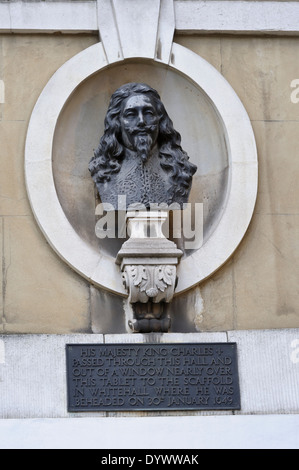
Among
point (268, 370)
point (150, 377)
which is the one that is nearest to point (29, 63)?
point (150, 377)

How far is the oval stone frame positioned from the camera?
1280cm

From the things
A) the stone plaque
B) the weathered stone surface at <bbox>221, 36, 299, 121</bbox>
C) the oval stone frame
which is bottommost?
the stone plaque

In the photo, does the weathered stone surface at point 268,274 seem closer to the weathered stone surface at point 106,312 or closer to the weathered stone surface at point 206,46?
the weathered stone surface at point 106,312

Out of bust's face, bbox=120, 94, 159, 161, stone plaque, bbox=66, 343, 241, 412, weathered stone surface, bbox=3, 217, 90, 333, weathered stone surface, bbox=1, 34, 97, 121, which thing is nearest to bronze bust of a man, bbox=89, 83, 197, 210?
bust's face, bbox=120, 94, 159, 161

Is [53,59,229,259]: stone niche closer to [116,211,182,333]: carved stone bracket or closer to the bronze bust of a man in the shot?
the bronze bust of a man

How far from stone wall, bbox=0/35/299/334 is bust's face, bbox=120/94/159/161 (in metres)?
0.74

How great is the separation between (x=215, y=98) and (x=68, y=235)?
181 cm

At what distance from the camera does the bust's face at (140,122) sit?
13.0 metres

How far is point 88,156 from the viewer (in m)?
13.3

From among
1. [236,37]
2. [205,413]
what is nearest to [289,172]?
[236,37]

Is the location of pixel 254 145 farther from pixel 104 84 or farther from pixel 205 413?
pixel 205 413

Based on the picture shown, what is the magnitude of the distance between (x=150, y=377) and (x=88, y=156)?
6.85 feet

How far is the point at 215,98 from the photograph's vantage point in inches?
525
